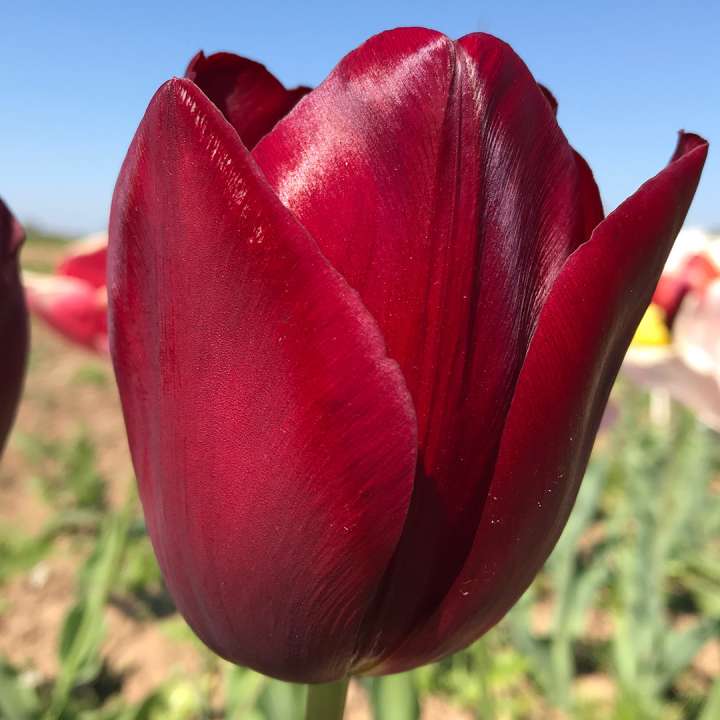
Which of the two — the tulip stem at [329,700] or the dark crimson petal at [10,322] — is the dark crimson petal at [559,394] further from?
the dark crimson petal at [10,322]

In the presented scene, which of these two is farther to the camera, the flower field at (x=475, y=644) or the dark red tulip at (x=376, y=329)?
the flower field at (x=475, y=644)

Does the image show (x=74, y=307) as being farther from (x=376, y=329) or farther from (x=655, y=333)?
(x=376, y=329)

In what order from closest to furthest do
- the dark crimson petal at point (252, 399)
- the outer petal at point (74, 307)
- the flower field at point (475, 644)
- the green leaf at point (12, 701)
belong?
the dark crimson petal at point (252, 399) < the green leaf at point (12, 701) < the flower field at point (475, 644) < the outer petal at point (74, 307)

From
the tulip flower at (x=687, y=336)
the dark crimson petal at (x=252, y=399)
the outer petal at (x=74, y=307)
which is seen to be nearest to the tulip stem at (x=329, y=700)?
the dark crimson petal at (x=252, y=399)

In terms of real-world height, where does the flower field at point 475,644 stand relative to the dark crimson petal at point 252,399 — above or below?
below

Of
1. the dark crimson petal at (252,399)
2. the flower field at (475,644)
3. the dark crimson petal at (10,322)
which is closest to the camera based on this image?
the dark crimson petal at (252,399)

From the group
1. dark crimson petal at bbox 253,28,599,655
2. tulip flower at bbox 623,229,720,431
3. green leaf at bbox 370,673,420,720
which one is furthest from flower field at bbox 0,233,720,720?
dark crimson petal at bbox 253,28,599,655

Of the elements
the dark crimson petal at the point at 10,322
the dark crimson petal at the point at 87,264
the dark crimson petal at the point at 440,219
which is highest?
the dark crimson petal at the point at 440,219
